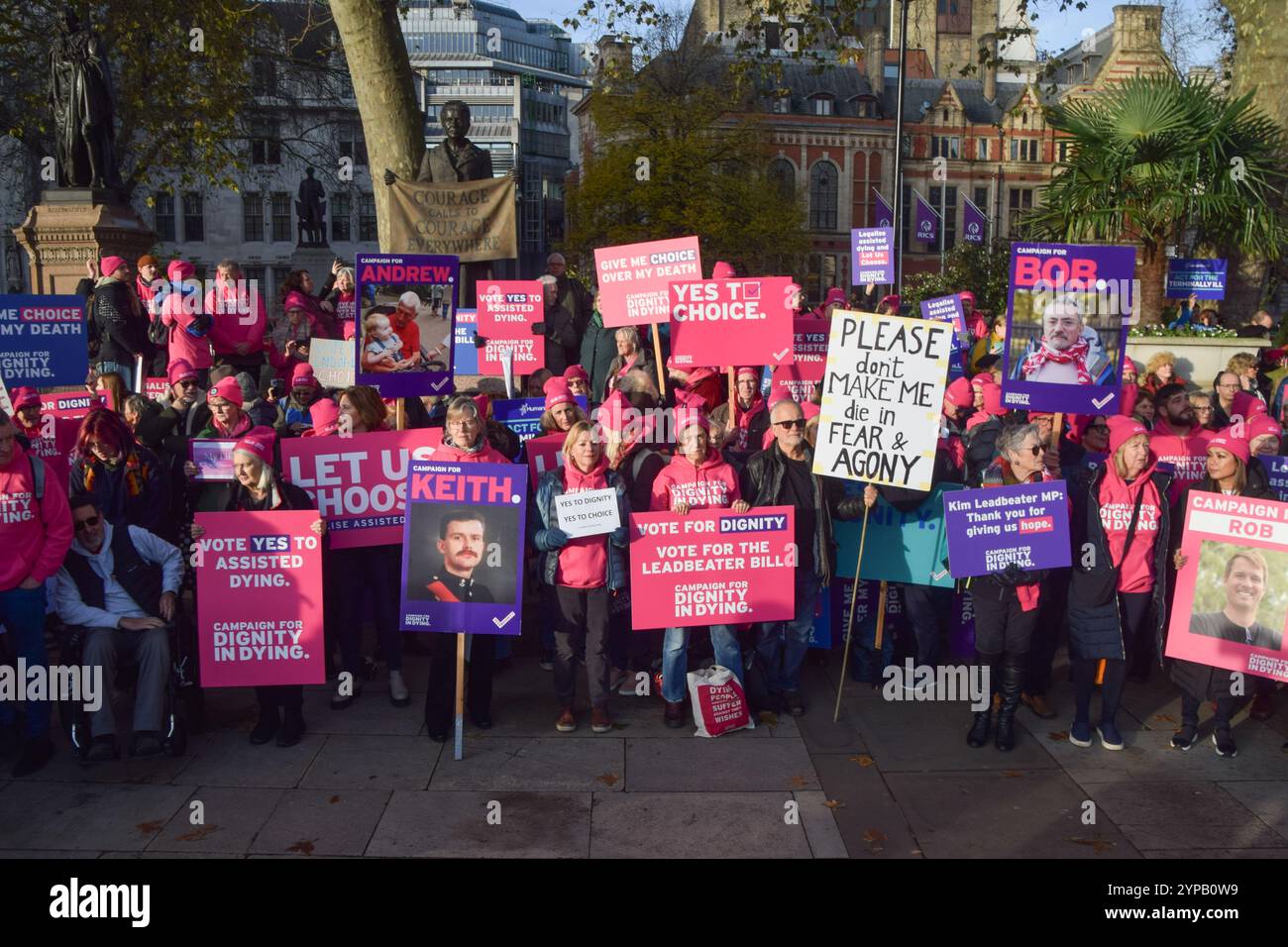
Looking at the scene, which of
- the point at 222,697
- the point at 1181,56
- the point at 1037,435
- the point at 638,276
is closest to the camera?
the point at 1037,435

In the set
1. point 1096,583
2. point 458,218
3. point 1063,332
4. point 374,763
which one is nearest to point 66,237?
point 458,218

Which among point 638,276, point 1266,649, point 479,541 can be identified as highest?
point 638,276

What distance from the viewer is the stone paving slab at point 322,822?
557 centimetres

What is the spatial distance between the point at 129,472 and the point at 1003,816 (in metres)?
5.10

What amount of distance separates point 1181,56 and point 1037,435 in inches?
1507

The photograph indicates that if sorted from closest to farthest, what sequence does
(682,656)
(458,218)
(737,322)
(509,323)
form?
(682,656), (737,322), (509,323), (458,218)

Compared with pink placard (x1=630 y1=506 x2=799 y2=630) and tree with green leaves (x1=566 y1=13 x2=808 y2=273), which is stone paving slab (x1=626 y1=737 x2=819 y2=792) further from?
tree with green leaves (x1=566 y1=13 x2=808 y2=273)

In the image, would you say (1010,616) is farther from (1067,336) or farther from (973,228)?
(973,228)

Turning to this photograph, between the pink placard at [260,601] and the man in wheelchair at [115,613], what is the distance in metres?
0.22

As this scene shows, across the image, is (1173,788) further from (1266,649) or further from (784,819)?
(784,819)

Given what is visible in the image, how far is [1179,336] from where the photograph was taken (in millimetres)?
15031

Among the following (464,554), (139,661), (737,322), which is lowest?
(139,661)

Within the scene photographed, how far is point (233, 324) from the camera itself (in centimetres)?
1136

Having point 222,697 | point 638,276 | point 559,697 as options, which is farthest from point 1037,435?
point 222,697
